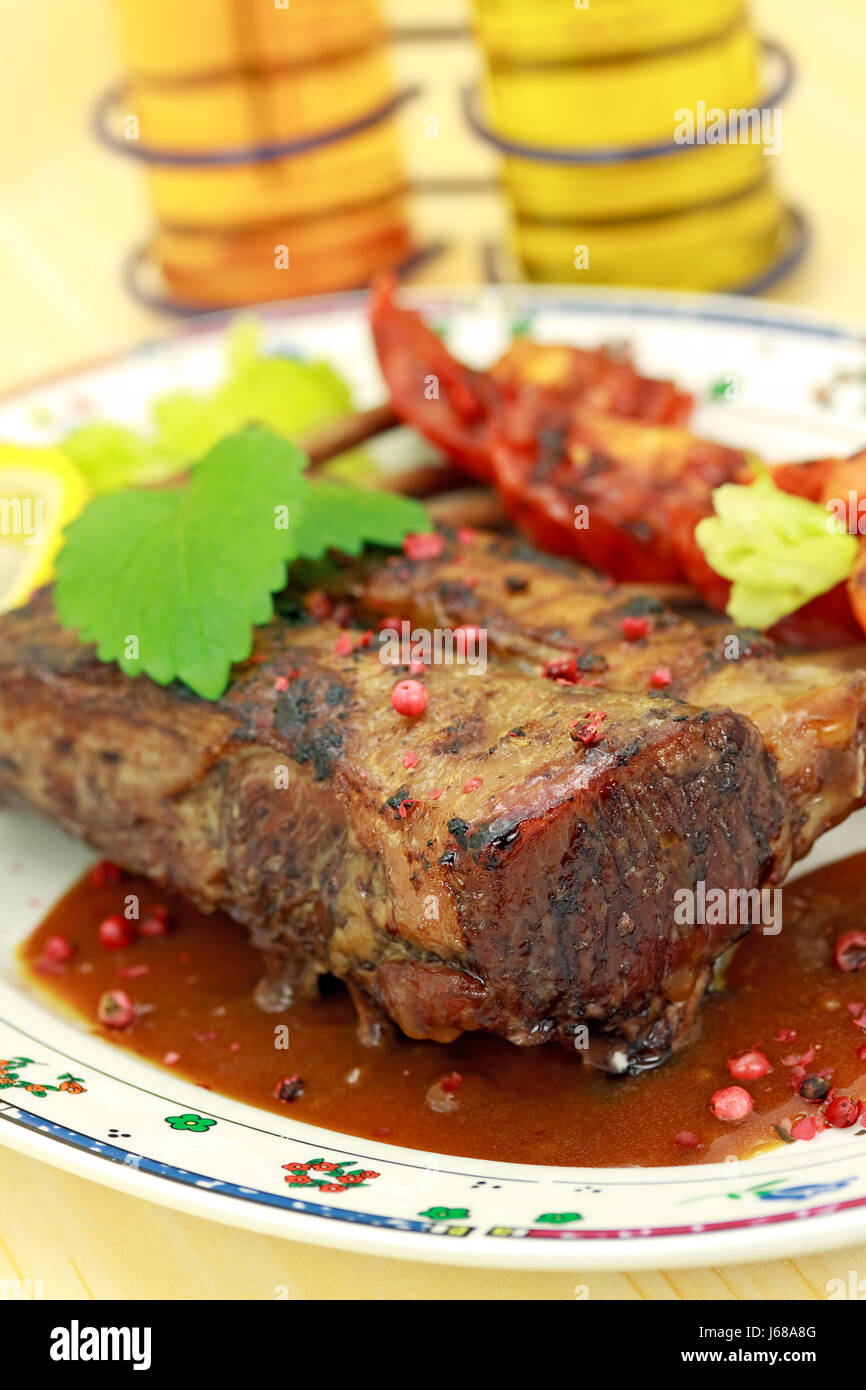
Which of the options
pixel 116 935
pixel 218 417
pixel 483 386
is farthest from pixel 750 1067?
pixel 218 417

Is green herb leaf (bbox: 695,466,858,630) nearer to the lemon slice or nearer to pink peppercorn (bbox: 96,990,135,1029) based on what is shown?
pink peppercorn (bbox: 96,990,135,1029)

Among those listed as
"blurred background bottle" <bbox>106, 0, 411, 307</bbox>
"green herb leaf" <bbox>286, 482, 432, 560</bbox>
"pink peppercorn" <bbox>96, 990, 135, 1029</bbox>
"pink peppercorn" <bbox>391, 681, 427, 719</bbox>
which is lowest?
"pink peppercorn" <bbox>96, 990, 135, 1029</bbox>

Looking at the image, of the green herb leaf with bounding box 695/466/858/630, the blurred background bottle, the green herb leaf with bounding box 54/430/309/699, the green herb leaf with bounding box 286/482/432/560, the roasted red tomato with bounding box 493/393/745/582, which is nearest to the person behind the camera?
the green herb leaf with bounding box 54/430/309/699

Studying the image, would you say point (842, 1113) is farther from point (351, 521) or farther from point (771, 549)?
point (351, 521)

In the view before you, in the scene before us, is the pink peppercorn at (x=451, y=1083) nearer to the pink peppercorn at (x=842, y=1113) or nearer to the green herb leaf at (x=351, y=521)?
the pink peppercorn at (x=842, y=1113)

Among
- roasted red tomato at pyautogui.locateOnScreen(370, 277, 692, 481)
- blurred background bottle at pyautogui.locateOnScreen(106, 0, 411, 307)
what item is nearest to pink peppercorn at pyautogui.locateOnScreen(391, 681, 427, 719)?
roasted red tomato at pyautogui.locateOnScreen(370, 277, 692, 481)
